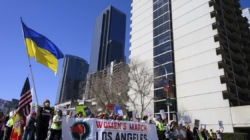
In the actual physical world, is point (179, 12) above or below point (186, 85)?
above

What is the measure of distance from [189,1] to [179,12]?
3189 mm

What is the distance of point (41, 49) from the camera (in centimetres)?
940

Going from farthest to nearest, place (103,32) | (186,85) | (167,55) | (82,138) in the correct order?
1. (103,32)
2. (167,55)
3. (186,85)
4. (82,138)

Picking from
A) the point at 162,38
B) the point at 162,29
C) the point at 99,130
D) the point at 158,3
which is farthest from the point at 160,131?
the point at 158,3

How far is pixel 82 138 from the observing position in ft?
27.0

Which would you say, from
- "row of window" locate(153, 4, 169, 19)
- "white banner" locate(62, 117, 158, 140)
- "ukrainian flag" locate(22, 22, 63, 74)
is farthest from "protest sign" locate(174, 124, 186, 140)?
"row of window" locate(153, 4, 169, 19)

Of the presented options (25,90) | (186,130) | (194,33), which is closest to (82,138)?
(25,90)

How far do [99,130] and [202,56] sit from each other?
33.8 metres

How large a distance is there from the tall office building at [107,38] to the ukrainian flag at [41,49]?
473ft

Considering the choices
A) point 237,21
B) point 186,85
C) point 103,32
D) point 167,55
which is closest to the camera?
point 186,85

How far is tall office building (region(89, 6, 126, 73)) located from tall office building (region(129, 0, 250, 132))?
104 meters

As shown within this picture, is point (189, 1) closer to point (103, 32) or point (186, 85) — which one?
point (186, 85)

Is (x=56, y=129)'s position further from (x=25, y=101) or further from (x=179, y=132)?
(x=179, y=132)

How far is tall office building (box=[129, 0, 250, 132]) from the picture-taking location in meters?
33.2
